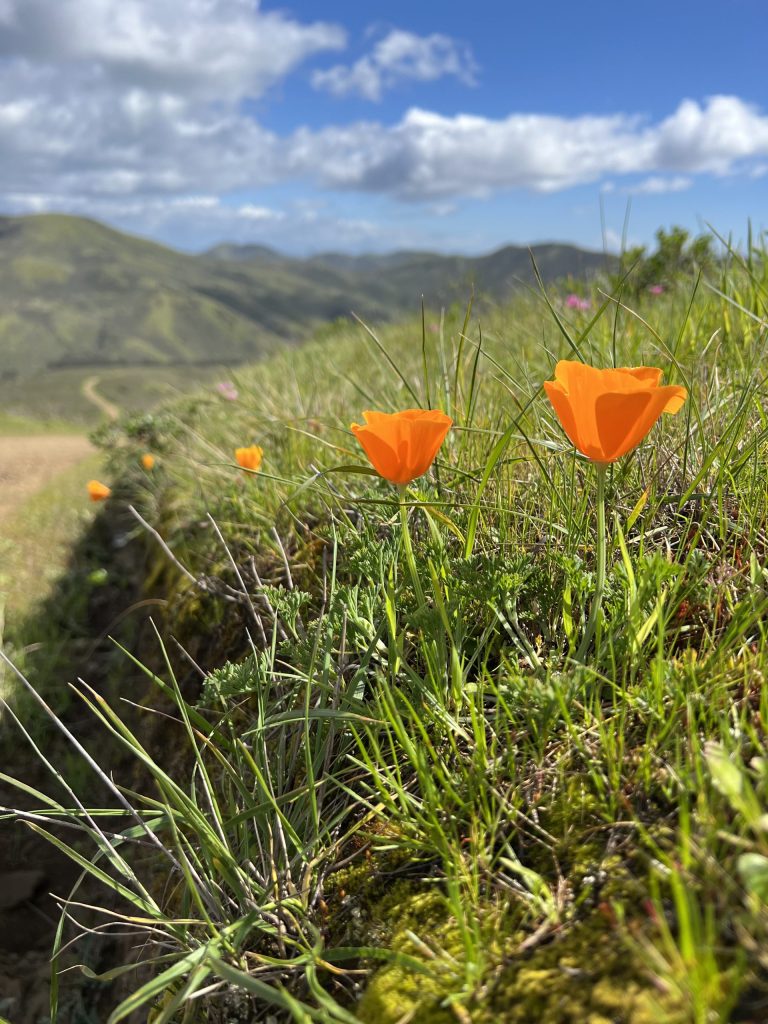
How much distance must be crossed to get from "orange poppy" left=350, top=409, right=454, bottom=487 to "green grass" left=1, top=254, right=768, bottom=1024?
0.25 ft

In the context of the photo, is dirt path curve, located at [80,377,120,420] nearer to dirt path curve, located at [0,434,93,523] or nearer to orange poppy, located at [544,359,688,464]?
dirt path curve, located at [0,434,93,523]

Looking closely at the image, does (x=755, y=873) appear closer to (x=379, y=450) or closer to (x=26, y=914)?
(x=379, y=450)

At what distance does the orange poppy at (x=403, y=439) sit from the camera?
1128mm

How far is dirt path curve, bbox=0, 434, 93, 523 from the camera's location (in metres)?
8.84

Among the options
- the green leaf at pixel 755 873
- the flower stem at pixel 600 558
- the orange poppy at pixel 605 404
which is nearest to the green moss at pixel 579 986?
the green leaf at pixel 755 873

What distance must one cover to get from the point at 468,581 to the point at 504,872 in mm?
510

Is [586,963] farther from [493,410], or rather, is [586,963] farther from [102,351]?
[102,351]

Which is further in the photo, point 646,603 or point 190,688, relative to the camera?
point 190,688

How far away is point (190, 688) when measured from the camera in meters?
2.58

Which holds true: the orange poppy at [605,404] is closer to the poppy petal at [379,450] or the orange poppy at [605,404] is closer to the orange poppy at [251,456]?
the poppy petal at [379,450]

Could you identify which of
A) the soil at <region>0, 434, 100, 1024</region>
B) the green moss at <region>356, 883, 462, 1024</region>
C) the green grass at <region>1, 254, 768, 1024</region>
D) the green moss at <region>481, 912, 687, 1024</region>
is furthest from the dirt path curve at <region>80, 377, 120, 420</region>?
the green moss at <region>481, 912, 687, 1024</region>

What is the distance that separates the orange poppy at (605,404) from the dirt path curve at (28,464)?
804 cm

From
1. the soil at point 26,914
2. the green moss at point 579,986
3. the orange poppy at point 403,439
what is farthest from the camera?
the soil at point 26,914

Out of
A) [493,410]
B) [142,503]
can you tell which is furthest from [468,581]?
[142,503]
